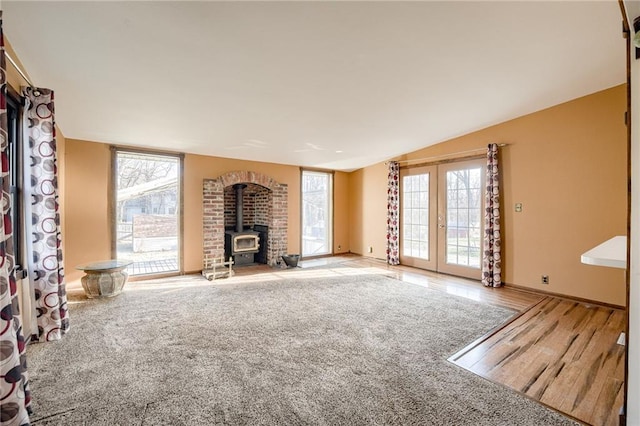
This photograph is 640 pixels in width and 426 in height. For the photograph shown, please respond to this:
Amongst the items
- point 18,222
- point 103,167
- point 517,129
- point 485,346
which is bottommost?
point 485,346

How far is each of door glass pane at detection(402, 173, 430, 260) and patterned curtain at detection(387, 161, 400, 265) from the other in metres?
0.15

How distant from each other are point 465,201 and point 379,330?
3.27m

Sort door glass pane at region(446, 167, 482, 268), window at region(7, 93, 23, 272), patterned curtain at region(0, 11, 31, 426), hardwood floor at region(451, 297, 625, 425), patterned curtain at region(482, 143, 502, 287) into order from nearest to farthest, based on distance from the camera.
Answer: patterned curtain at region(0, 11, 31, 426), hardwood floor at region(451, 297, 625, 425), window at region(7, 93, 23, 272), patterned curtain at region(482, 143, 502, 287), door glass pane at region(446, 167, 482, 268)

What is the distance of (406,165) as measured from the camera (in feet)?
19.6

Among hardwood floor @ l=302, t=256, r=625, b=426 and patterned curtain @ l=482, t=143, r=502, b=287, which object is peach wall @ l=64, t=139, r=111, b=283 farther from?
patterned curtain @ l=482, t=143, r=502, b=287

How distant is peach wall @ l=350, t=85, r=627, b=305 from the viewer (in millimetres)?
3508

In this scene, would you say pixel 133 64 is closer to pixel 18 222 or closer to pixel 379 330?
pixel 18 222

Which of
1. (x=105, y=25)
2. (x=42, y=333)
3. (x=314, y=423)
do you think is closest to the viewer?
(x=314, y=423)

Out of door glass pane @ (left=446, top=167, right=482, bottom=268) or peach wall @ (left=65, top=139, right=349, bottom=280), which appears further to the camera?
door glass pane @ (left=446, top=167, right=482, bottom=268)

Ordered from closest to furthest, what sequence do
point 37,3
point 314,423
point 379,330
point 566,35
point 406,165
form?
point 314,423, point 37,3, point 566,35, point 379,330, point 406,165

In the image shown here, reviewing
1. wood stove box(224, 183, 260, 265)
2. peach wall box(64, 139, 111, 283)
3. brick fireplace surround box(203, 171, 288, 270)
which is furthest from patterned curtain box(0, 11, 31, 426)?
wood stove box(224, 183, 260, 265)

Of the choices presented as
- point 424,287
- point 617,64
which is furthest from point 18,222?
point 617,64

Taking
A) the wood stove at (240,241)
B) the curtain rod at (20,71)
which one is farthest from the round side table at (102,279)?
the curtain rod at (20,71)

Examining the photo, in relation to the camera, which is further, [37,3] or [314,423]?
[37,3]
